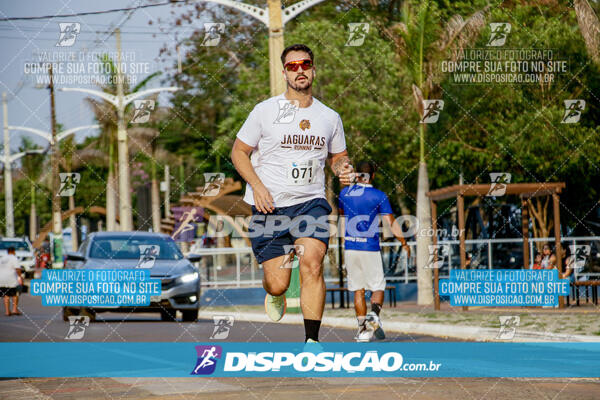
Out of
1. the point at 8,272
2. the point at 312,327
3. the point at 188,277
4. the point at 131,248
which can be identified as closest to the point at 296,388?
the point at 312,327

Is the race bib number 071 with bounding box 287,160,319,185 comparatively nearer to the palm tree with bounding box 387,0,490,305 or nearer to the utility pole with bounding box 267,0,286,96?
the utility pole with bounding box 267,0,286,96

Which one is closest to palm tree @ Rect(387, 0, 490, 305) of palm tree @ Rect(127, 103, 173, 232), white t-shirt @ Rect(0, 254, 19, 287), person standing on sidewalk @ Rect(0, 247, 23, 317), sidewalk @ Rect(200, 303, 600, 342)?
sidewalk @ Rect(200, 303, 600, 342)

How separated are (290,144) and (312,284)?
0.99 m

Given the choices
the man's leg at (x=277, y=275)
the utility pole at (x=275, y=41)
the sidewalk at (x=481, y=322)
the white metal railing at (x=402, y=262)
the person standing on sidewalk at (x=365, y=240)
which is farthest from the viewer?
the white metal railing at (x=402, y=262)

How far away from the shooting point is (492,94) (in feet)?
88.0

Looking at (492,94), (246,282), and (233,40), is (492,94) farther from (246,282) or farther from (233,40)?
(233,40)

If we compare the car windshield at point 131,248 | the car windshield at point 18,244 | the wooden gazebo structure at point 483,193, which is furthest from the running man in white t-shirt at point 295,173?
the car windshield at point 18,244

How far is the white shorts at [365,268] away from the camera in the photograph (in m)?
11.9

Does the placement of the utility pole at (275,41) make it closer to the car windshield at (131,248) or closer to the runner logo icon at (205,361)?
the car windshield at (131,248)

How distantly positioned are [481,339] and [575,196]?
1595 centimetres

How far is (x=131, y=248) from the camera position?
58.8 feet

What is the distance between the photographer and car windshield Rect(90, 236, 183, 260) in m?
17.8

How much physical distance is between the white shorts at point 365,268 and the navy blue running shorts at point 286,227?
398cm

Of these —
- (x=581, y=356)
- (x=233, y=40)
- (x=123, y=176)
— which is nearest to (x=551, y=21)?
(x=123, y=176)
